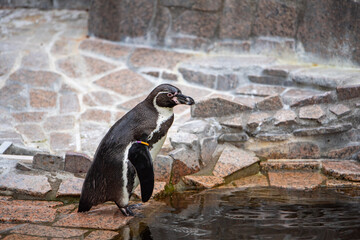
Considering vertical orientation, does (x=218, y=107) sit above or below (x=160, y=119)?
below

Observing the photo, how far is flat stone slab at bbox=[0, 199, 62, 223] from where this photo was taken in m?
3.77

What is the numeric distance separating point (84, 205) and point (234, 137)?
1.83 meters

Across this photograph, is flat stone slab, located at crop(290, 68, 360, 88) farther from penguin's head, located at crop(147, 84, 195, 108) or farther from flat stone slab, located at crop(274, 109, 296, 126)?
penguin's head, located at crop(147, 84, 195, 108)

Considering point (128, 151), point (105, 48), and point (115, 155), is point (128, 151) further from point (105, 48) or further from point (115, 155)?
point (105, 48)

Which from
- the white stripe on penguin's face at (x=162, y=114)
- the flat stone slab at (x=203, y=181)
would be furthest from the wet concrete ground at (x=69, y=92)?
the white stripe on penguin's face at (x=162, y=114)

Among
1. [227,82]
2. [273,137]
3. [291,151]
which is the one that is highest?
[227,82]

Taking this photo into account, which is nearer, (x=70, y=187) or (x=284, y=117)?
(x=70, y=187)

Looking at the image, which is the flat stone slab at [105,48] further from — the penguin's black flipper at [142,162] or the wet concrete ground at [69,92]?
→ the penguin's black flipper at [142,162]

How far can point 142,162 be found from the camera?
142 inches

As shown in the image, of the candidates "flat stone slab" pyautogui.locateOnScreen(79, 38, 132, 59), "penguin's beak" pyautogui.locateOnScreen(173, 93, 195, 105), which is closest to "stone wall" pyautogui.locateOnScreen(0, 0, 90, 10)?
"flat stone slab" pyautogui.locateOnScreen(79, 38, 132, 59)

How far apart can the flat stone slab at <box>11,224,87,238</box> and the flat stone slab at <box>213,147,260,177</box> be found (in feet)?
5.04

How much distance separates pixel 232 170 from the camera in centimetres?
476

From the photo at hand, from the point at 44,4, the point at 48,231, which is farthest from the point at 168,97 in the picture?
the point at 44,4

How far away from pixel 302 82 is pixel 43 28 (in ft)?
11.8
